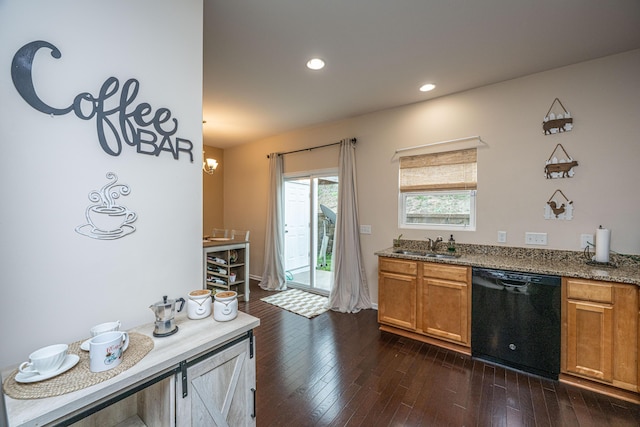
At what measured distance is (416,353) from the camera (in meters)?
2.64

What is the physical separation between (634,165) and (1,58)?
4207mm

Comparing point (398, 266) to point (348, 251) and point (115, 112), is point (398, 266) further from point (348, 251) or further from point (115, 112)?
point (115, 112)

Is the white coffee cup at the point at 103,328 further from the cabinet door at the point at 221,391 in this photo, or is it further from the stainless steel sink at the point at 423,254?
the stainless steel sink at the point at 423,254

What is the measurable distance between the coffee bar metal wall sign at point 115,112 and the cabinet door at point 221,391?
3.52 feet

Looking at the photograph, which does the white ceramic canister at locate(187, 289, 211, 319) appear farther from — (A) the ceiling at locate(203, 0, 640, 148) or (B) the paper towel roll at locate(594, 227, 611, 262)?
(B) the paper towel roll at locate(594, 227, 611, 262)

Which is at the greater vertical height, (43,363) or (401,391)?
(43,363)

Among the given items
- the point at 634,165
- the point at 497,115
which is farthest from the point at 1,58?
the point at 634,165

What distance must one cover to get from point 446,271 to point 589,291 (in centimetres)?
104

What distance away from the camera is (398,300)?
118 inches

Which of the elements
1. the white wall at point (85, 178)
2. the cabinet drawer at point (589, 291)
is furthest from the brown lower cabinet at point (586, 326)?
the white wall at point (85, 178)

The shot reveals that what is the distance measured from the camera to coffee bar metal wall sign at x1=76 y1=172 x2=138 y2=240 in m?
1.15

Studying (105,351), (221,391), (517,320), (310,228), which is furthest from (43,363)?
(310,228)

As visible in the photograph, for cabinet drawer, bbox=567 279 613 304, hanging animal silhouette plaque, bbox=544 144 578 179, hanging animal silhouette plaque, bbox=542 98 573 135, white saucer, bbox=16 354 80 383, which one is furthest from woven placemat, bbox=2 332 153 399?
hanging animal silhouette plaque, bbox=542 98 573 135

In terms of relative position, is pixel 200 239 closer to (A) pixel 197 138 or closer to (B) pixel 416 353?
(A) pixel 197 138
